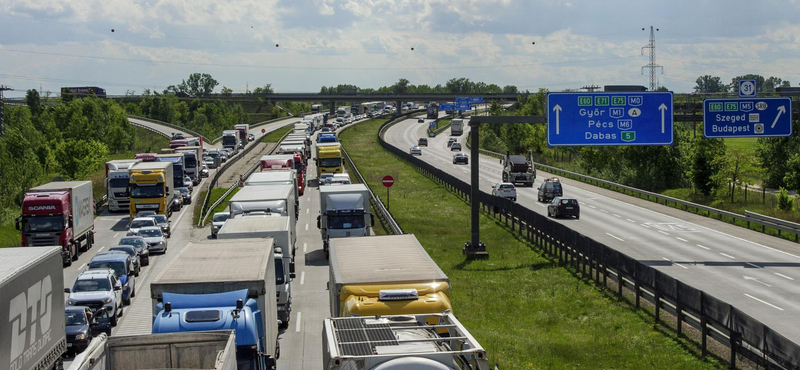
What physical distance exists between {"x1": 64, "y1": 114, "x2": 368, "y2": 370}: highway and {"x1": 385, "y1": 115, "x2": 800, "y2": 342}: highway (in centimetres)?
999

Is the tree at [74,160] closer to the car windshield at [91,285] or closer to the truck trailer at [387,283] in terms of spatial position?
the car windshield at [91,285]

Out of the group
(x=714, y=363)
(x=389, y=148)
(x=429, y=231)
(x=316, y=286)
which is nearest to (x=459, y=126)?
(x=389, y=148)

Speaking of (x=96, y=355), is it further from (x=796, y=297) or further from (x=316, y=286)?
(x=796, y=297)

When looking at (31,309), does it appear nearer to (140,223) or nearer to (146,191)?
(140,223)

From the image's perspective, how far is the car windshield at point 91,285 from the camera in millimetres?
25078

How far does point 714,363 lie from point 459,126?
137 m

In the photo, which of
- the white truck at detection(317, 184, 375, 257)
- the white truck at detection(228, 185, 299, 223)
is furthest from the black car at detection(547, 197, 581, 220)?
the white truck at detection(228, 185, 299, 223)

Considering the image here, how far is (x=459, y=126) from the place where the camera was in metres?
154

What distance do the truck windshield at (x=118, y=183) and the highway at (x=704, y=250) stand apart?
24.7m

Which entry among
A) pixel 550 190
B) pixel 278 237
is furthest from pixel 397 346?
pixel 550 190

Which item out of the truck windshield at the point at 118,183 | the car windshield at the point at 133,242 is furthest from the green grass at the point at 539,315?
the truck windshield at the point at 118,183

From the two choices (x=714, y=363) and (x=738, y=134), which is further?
(x=738, y=134)

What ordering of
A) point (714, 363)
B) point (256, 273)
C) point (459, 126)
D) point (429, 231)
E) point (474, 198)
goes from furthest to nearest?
point (459, 126) < point (429, 231) < point (474, 198) < point (714, 363) < point (256, 273)

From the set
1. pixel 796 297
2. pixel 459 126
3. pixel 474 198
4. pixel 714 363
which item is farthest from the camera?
pixel 459 126
